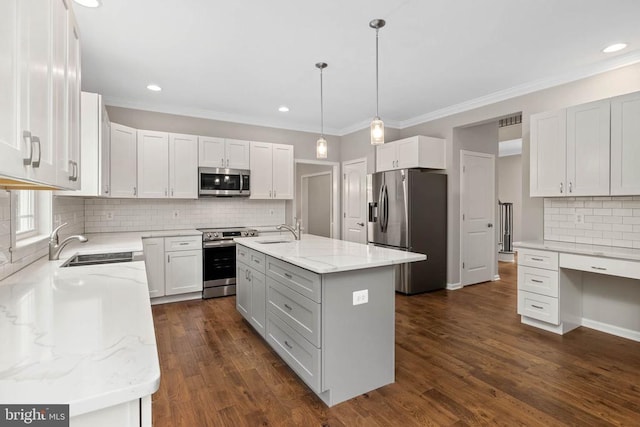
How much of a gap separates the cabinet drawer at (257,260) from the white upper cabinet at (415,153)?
2.71 m

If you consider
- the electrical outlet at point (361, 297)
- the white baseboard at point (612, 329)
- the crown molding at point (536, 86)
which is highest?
the crown molding at point (536, 86)

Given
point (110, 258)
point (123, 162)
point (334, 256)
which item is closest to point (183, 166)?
point (123, 162)

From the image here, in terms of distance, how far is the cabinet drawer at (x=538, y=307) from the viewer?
3.17 meters

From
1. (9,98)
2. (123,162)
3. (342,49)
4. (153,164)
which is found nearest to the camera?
(9,98)

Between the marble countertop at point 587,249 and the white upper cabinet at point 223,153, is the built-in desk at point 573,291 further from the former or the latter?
the white upper cabinet at point 223,153

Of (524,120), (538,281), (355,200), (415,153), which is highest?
(524,120)

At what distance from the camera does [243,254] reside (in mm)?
3424

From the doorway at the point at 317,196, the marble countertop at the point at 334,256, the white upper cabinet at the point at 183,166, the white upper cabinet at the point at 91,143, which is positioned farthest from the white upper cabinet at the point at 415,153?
the white upper cabinet at the point at 91,143

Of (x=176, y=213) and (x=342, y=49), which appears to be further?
(x=176, y=213)

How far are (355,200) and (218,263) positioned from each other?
2538 mm

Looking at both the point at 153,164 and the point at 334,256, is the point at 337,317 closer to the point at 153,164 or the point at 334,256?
the point at 334,256

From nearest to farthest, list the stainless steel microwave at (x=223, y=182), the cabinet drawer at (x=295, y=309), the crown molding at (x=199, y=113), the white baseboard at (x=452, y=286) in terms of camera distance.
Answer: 1. the cabinet drawer at (x=295, y=309)
2. the crown molding at (x=199, y=113)
3. the stainless steel microwave at (x=223, y=182)
4. the white baseboard at (x=452, y=286)

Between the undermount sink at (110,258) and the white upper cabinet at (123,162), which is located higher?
the white upper cabinet at (123,162)

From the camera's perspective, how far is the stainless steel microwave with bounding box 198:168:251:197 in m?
4.54
